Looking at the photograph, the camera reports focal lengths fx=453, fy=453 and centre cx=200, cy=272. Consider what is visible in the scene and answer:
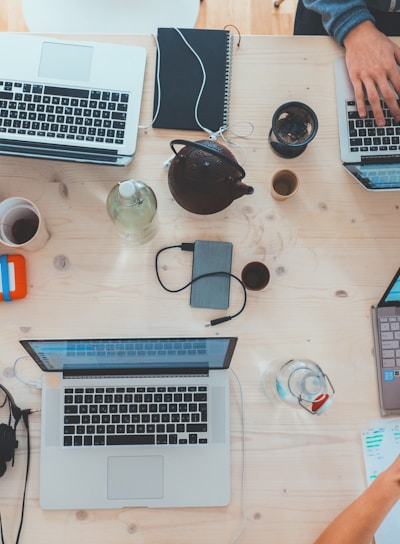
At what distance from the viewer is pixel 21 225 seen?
101cm

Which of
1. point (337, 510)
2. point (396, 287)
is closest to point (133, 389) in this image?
point (337, 510)

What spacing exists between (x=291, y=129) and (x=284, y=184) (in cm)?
12

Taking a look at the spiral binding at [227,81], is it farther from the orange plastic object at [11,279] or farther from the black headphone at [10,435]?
the black headphone at [10,435]

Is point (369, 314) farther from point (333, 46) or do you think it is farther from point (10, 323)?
point (10, 323)

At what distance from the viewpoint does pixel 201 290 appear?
3.25 ft

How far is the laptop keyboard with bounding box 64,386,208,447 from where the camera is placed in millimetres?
941

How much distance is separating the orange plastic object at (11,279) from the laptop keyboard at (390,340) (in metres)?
0.78

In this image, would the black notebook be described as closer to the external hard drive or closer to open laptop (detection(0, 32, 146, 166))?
open laptop (detection(0, 32, 146, 166))

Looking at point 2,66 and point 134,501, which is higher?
point 2,66

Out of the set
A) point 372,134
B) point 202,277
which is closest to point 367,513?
point 202,277

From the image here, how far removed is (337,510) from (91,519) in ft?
1.65

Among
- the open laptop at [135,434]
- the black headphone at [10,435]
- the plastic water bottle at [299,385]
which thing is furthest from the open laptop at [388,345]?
the black headphone at [10,435]

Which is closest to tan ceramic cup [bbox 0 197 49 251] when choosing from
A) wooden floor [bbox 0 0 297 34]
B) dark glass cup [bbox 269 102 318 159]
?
dark glass cup [bbox 269 102 318 159]

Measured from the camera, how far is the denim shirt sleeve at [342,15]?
106 centimetres
